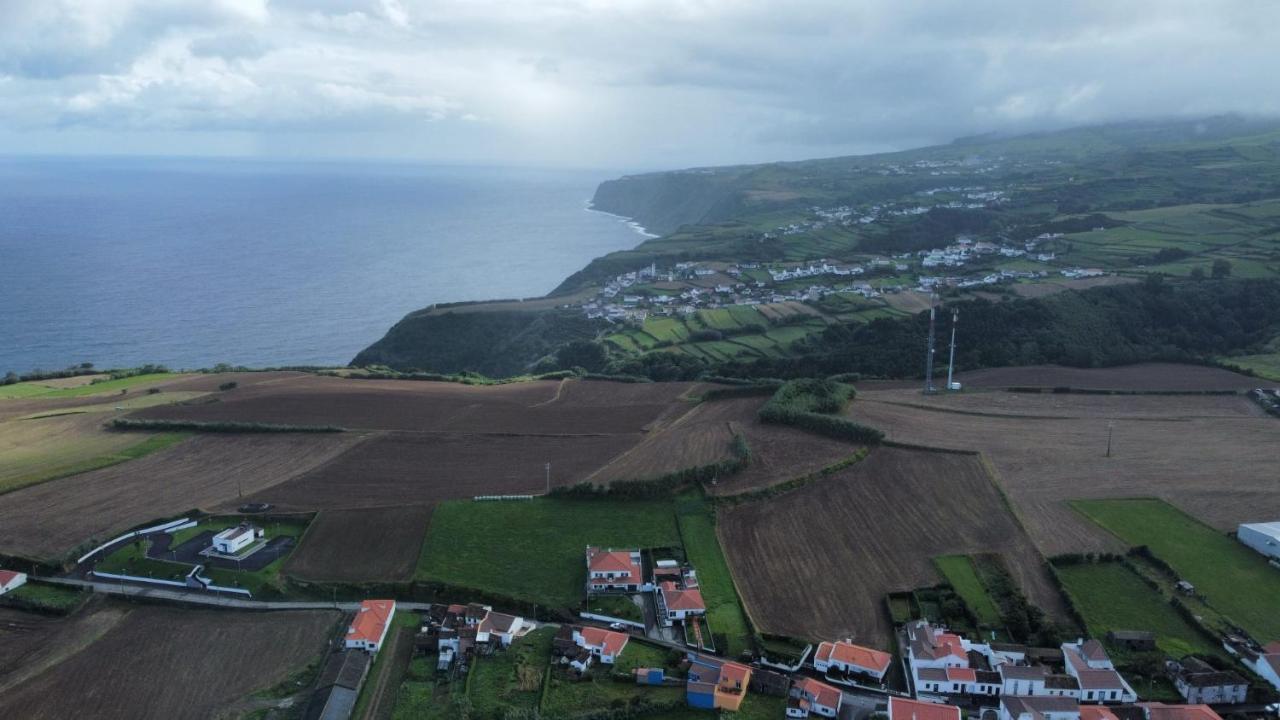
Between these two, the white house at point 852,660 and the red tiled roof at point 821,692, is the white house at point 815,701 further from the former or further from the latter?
the white house at point 852,660

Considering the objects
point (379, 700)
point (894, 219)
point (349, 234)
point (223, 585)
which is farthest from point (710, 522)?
point (349, 234)

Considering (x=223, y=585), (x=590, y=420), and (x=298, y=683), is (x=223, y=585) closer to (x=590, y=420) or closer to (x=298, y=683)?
(x=298, y=683)

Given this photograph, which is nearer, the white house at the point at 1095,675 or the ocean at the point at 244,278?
the white house at the point at 1095,675

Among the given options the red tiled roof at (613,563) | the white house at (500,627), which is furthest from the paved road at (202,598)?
the red tiled roof at (613,563)

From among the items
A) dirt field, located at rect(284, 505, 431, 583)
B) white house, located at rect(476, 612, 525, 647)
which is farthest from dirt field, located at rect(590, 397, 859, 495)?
white house, located at rect(476, 612, 525, 647)

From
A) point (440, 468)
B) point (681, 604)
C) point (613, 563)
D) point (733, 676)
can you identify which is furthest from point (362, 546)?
point (733, 676)

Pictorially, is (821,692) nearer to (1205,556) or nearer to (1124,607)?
(1124,607)

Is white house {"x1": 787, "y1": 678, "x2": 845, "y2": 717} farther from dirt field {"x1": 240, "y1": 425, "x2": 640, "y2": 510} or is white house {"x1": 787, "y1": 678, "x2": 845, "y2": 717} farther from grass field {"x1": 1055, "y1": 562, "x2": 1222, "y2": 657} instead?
dirt field {"x1": 240, "y1": 425, "x2": 640, "y2": 510}
